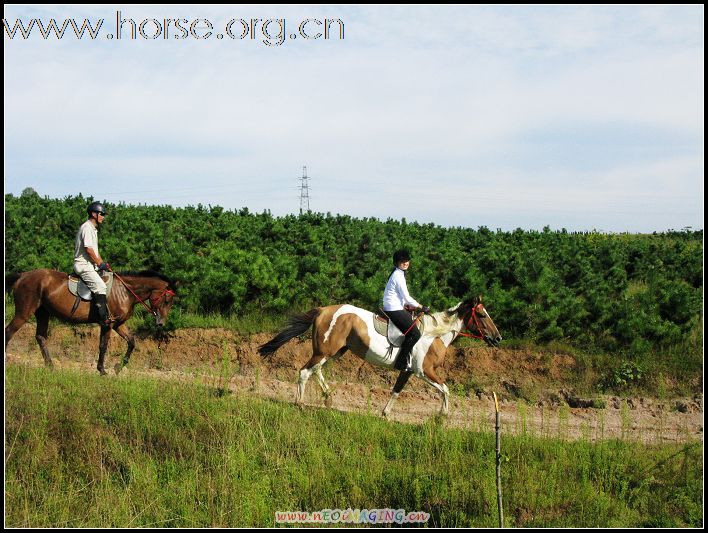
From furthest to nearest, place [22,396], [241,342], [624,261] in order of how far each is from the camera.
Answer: [624,261]
[241,342]
[22,396]

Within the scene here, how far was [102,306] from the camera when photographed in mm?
12984

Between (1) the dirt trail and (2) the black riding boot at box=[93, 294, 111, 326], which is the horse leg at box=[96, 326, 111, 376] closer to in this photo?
(2) the black riding boot at box=[93, 294, 111, 326]

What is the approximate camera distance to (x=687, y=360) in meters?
15.3

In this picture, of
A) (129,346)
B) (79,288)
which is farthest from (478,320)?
(79,288)

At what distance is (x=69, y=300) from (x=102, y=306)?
63 centimetres

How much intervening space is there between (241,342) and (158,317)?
3437mm

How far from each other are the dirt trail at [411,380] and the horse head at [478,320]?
1.06 metres

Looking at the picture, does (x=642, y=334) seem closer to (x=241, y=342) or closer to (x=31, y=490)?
(x=241, y=342)

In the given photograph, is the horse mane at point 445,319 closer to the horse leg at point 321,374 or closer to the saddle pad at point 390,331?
the saddle pad at point 390,331

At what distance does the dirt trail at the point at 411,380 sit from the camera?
488 inches

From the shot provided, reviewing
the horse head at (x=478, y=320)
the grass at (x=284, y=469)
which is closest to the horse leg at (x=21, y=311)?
the grass at (x=284, y=469)

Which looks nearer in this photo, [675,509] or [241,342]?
[675,509]

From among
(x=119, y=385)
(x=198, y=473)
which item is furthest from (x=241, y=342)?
(x=198, y=473)

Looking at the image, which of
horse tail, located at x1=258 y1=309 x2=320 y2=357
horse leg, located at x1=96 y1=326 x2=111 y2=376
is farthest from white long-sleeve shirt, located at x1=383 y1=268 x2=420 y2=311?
horse leg, located at x1=96 y1=326 x2=111 y2=376
